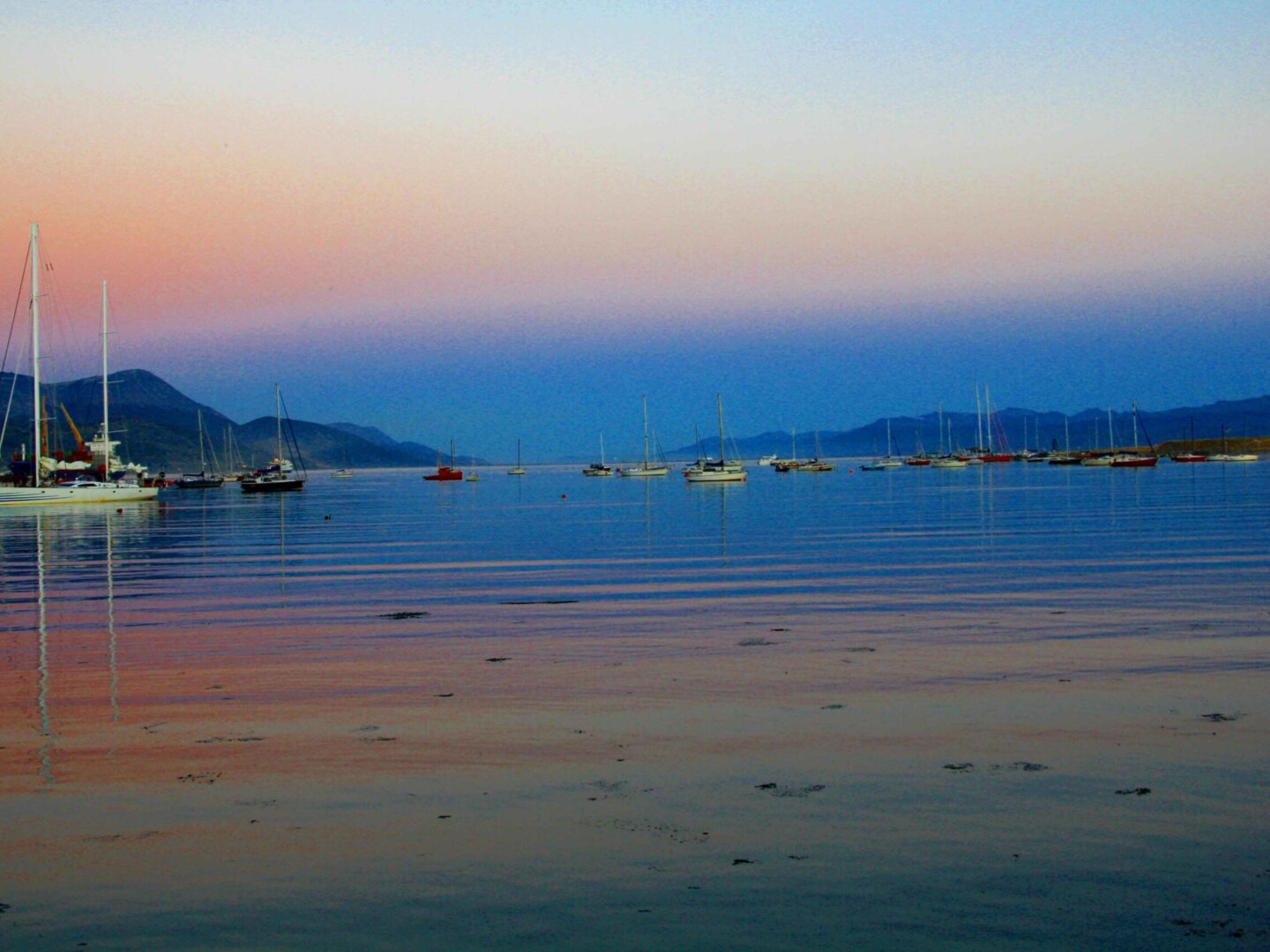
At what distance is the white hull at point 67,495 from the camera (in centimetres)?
8512

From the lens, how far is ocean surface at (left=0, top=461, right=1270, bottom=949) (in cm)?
755

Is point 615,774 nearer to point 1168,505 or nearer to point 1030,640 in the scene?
point 1030,640

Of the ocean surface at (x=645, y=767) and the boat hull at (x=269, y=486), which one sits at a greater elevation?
the boat hull at (x=269, y=486)

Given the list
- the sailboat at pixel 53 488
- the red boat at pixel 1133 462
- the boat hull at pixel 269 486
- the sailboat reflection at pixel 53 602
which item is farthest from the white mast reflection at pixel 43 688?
the red boat at pixel 1133 462

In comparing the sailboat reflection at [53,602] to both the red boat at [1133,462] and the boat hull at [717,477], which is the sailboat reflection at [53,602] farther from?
the red boat at [1133,462]

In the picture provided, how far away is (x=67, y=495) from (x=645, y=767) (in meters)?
89.4

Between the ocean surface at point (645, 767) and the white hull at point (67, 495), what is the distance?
66.2 metres

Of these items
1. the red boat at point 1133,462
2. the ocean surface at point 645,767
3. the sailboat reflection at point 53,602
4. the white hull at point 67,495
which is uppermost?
the red boat at point 1133,462

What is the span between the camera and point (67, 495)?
89500mm

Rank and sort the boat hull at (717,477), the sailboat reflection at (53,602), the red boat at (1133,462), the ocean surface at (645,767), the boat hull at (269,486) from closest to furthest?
the ocean surface at (645,767) < the sailboat reflection at (53,602) < the boat hull at (269,486) < the boat hull at (717,477) < the red boat at (1133,462)

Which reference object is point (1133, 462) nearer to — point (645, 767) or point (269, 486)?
point (269, 486)

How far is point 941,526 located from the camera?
49.3 m

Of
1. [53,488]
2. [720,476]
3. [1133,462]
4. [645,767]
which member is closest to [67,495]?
[53,488]

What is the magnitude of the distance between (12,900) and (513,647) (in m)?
10.8
